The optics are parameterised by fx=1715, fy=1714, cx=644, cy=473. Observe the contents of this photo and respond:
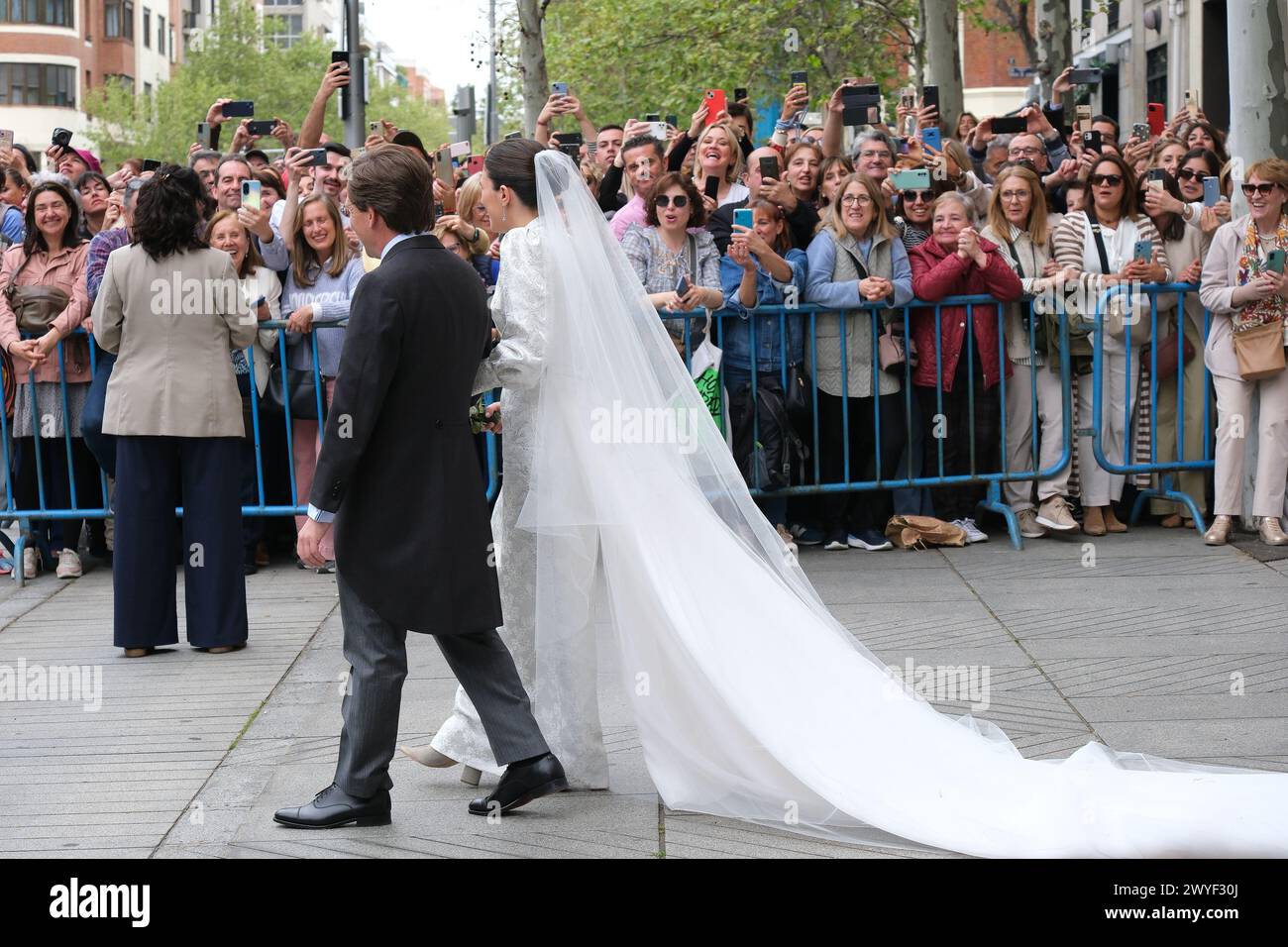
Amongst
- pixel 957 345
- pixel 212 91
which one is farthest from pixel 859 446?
pixel 212 91

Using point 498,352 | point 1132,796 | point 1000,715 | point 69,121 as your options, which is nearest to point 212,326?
point 498,352

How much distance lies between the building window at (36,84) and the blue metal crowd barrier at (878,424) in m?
60.7

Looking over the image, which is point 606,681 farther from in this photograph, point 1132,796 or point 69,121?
point 69,121

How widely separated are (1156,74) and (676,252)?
26333 millimetres

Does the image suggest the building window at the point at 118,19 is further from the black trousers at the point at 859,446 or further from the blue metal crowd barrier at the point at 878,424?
the black trousers at the point at 859,446

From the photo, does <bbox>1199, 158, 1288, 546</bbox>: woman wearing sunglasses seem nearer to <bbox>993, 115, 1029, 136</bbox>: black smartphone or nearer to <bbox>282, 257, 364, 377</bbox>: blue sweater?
<bbox>993, 115, 1029, 136</bbox>: black smartphone

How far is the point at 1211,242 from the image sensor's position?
959cm

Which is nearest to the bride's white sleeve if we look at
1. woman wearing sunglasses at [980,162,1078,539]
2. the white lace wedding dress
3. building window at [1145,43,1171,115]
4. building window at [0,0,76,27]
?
the white lace wedding dress

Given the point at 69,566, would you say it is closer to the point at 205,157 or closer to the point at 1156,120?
the point at 205,157

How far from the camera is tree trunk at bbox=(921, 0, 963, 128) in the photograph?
19828 mm

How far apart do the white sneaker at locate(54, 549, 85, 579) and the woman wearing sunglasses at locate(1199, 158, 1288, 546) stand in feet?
21.1

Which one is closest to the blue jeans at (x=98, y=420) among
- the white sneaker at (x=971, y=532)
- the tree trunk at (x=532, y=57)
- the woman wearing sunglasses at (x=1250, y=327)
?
the white sneaker at (x=971, y=532)
